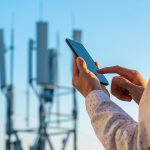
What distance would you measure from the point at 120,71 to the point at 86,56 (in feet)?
0.39

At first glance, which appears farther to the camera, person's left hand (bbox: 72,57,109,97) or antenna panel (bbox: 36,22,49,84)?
antenna panel (bbox: 36,22,49,84)

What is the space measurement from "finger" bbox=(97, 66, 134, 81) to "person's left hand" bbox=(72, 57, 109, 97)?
3.1 inches

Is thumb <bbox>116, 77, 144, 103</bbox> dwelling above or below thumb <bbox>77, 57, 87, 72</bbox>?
below

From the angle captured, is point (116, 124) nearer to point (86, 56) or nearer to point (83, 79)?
point (83, 79)

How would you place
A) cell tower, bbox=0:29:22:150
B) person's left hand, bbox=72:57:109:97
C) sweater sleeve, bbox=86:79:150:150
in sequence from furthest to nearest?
cell tower, bbox=0:29:22:150
person's left hand, bbox=72:57:109:97
sweater sleeve, bbox=86:79:150:150

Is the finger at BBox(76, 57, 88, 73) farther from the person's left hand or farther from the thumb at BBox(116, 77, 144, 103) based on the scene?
the thumb at BBox(116, 77, 144, 103)

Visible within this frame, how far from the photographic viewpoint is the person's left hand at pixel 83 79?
1550mm

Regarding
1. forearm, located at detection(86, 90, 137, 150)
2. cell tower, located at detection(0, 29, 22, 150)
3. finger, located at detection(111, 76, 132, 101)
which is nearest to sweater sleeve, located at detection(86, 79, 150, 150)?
forearm, located at detection(86, 90, 137, 150)

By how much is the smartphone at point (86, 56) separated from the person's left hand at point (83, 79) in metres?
0.07

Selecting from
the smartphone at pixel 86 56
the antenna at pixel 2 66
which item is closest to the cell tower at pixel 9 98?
the antenna at pixel 2 66

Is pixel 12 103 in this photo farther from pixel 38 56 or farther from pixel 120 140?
pixel 120 140

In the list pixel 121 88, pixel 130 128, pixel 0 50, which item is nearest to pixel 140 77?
pixel 121 88

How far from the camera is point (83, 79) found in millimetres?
1569

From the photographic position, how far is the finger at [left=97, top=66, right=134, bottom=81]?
1.69 m
